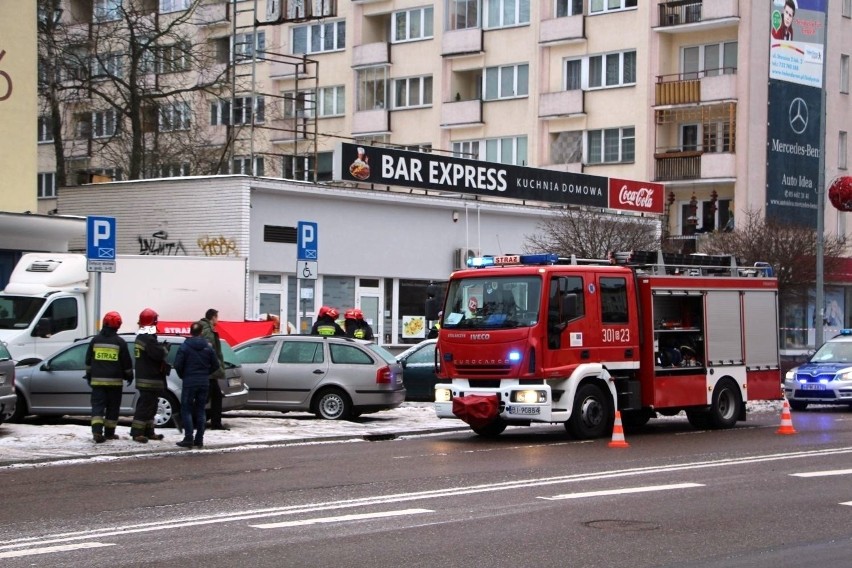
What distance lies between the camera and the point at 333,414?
21.9 meters

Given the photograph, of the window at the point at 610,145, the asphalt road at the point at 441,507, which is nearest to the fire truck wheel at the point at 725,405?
the asphalt road at the point at 441,507

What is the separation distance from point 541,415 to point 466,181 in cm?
1785

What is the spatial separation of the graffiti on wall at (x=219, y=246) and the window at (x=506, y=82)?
2704 centimetres

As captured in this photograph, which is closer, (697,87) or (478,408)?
(478,408)

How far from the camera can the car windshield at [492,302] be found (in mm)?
18922

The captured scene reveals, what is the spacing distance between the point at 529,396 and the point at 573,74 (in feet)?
123

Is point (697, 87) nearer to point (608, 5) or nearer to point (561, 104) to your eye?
point (608, 5)

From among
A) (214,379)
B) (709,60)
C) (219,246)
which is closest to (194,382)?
(214,379)

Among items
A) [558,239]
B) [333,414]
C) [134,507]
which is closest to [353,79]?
[558,239]

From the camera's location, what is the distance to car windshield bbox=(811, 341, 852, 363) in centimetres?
2811

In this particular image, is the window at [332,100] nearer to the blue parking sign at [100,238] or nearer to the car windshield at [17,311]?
the car windshield at [17,311]

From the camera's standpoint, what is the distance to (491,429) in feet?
66.5

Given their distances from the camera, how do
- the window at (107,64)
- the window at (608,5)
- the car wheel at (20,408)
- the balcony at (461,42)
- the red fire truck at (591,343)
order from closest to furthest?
the red fire truck at (591,343) → the car wheel at (20,408) → the window at (107,64) → the window at (608,5) → the balcony at (461,42)

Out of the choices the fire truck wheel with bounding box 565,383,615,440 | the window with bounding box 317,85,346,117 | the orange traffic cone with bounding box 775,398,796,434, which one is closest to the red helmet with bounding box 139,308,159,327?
the fire truck wheel with bounding box 565,383,615,440
